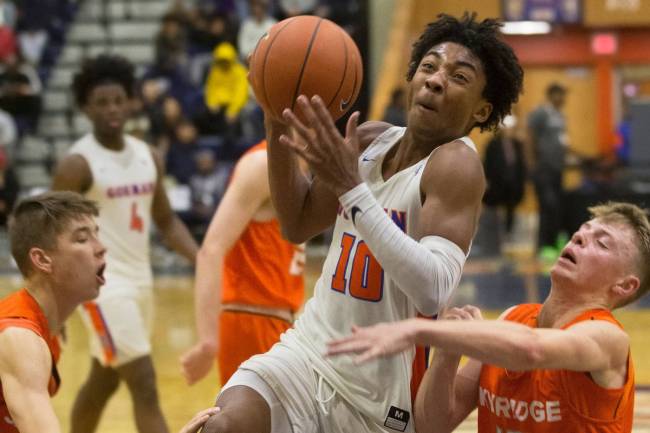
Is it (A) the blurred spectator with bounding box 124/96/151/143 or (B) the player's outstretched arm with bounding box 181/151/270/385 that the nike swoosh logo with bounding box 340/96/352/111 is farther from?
(A) the blurred spectator with bounding box 124/96/151/143

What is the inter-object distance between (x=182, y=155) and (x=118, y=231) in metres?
7.75

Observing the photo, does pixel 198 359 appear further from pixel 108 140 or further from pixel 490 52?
pixel 108 140

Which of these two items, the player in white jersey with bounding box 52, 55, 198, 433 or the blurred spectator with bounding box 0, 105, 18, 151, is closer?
the player in white jersey with bounding box 52, 55, 198, 433

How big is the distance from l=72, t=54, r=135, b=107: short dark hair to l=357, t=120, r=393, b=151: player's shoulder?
100.0 inches

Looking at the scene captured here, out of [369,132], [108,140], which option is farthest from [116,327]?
[369,132]

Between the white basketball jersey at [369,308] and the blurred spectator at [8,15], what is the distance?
13.6 metres

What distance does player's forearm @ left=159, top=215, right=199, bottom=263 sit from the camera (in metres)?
5.66

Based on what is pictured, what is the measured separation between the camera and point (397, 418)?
3.22 meters

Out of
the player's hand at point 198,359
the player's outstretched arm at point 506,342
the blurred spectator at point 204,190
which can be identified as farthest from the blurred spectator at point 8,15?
the player's outstretched arm at point 506,342

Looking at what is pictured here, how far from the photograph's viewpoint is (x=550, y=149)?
1325cm

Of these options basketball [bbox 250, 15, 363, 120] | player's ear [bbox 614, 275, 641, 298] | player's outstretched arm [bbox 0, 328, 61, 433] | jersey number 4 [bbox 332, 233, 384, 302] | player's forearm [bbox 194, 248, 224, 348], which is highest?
basketball [bbox 250, 15, 363, 120]

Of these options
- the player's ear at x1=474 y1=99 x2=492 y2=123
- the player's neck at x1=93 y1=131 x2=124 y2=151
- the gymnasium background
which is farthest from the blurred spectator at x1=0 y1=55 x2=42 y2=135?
the player's ear at x1=474 y1=99 x2=492 y2=123

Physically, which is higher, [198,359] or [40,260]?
[40,260]

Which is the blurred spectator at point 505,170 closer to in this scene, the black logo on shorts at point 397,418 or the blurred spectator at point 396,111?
the blurred spectator at point 396,111
